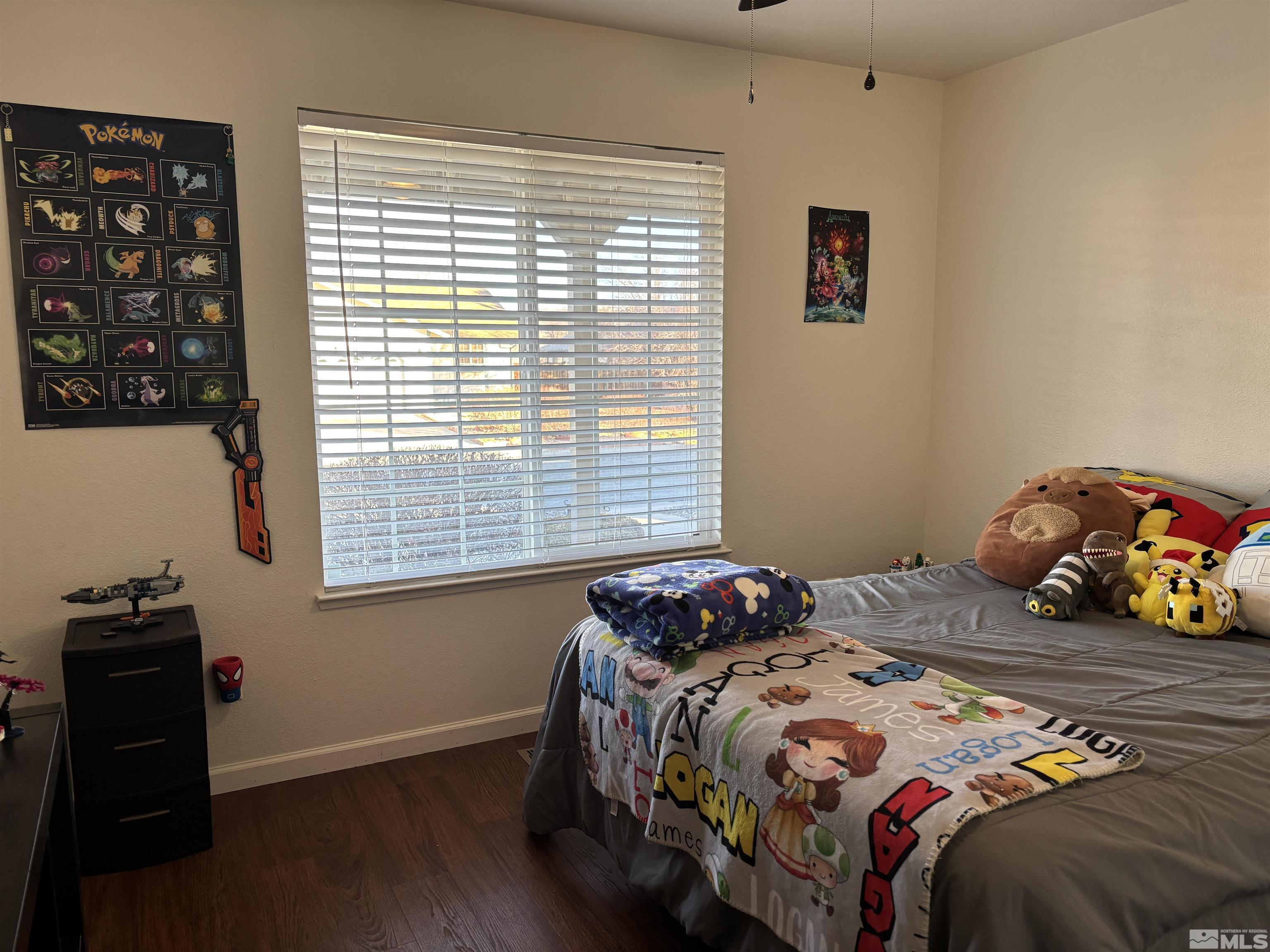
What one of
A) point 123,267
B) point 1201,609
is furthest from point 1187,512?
point 123,267

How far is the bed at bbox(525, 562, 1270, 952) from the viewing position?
1165 mm

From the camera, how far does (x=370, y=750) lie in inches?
115

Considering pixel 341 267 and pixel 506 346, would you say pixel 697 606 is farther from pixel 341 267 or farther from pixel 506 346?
pixel 341 267

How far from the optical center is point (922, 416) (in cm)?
389

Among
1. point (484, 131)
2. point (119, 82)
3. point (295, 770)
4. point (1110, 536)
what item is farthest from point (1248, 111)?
point (295, 770)

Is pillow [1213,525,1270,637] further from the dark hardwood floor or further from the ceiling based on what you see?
the ceiling

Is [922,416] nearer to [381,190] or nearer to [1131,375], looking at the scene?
[1131,375]

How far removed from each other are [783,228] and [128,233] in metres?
2.34

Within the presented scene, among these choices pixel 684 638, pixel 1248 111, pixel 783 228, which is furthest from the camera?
pixel 783 228

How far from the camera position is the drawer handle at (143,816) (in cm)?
230

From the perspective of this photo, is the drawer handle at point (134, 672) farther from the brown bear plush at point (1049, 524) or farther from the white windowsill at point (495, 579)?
the brown bear plush at point (1049, 524)

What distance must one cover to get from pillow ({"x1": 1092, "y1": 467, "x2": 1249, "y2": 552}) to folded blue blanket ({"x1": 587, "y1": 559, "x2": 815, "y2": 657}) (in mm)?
1273

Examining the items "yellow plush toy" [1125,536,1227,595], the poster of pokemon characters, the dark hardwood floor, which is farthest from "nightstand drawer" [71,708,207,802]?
"yellow plush toy" [1125,536,1227,595]

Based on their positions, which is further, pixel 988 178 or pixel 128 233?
pixel 988 178
